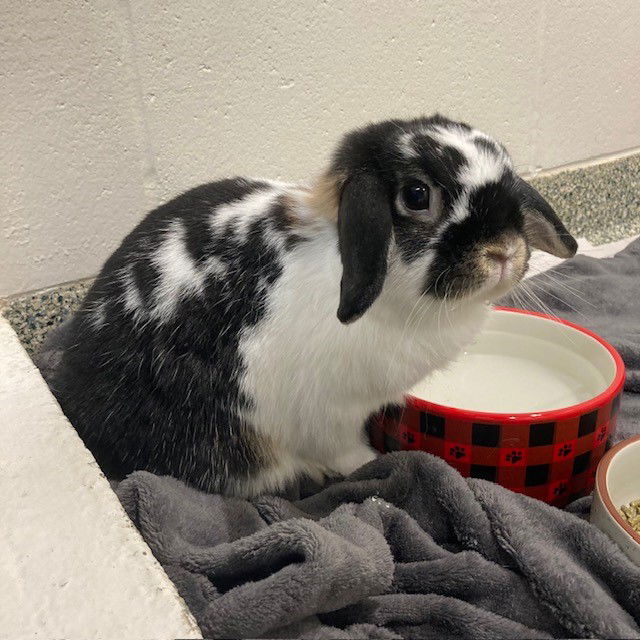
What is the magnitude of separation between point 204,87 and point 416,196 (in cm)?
72

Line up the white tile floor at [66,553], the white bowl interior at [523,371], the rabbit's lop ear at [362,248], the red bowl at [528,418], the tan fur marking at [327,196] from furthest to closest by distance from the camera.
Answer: the white bowl interior at [523,371] → the red bowl at [528,418] → the tan fur marking at [327,196] → the rabbit's lop ear at [362,248] → the white tile floor at [66,553]

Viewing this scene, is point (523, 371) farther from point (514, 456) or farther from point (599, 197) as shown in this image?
point (599, 197)

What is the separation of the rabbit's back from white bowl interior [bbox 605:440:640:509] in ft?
1.62

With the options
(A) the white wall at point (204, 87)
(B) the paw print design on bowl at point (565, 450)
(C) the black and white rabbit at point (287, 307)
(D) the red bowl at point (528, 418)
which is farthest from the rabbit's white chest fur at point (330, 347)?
(A) the white wall at point (204, 87)

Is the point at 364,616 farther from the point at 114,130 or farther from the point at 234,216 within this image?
the point at 114,130

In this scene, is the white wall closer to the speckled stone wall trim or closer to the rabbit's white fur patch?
the speckled stone wall trim

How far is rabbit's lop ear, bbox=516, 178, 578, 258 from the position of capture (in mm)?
1044

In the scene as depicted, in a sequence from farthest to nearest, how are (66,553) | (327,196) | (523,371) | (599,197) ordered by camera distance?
(599,197) → (523,371) → (327,196) → (66,553)

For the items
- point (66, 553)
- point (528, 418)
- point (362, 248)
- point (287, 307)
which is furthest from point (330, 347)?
point (66, 553)

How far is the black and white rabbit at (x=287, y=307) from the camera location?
0.95m

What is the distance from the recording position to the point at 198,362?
42.9 inches

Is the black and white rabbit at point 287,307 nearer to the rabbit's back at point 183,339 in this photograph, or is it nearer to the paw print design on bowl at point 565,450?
the rabbit's back at point 183,339

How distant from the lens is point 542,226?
109 cm

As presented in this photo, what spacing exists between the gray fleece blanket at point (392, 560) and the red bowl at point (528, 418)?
0.06 m
